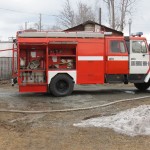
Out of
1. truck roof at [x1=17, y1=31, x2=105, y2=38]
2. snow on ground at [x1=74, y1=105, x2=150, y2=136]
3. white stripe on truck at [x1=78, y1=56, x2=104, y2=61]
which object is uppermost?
truck roof at [x1=17, y1=31, x2=105, y2=38]

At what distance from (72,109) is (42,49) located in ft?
15.4

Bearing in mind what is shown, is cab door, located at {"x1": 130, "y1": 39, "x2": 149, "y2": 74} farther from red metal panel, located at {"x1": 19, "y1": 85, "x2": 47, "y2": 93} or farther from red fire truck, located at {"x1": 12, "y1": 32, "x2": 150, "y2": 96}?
red metal panel, located at {"x1": 19, "y1": 85, "x2": 47, "y2": 93}

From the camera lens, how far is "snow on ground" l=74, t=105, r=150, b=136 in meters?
8.27

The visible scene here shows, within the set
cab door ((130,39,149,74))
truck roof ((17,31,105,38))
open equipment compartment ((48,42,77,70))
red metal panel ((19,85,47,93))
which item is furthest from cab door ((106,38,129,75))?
red metal panel ((19,85,47,93))

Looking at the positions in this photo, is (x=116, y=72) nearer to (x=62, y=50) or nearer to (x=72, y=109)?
(x=62, y=50)

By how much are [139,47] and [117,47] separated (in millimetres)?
1043

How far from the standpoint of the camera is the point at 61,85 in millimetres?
15828

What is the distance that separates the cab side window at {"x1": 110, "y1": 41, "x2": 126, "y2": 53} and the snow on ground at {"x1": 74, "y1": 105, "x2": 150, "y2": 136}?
22.0 feet

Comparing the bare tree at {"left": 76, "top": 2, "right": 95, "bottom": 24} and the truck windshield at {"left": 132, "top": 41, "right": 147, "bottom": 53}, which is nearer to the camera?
the truck windshield at {"left": 132, "top": 41, "right": 147, "bottom": 53}

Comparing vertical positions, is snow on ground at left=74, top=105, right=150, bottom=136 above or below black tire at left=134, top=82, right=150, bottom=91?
below

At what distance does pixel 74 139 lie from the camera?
786cm

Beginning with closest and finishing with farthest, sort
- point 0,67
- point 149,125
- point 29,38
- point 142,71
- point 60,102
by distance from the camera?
point 149,125 < point 60,102 < point 29,38 < point 142,71 < point 0,67

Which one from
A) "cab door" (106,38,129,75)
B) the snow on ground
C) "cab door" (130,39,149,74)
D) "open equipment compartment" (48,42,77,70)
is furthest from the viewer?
"cab door" (130,39,149,74)

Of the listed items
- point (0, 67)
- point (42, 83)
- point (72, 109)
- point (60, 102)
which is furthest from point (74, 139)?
point (0, 67)
